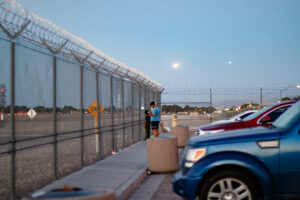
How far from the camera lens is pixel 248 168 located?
18.5ft

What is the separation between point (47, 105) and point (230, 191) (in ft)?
14.7

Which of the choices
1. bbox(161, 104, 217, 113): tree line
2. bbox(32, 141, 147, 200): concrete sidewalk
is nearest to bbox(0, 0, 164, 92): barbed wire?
bbox(32, 141, 147, 200): concrete sidewalk

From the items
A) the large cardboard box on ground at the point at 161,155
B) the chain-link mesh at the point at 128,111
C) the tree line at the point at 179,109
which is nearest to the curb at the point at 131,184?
the large cardboard box on ground at the point at 161,155

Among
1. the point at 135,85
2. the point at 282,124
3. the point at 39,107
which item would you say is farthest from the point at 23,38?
the point at 135,85

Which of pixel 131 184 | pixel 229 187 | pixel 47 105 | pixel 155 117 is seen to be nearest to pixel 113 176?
pixel 131 184

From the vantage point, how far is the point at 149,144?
1048cm

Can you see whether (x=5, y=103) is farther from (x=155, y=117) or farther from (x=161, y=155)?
(x=155, y=117)

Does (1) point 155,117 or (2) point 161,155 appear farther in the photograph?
(1) point 155,117

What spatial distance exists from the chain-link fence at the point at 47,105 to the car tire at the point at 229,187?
3.15 metres

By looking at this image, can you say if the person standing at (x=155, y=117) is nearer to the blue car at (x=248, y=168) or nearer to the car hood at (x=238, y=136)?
the car hood at (x=238, y=136)

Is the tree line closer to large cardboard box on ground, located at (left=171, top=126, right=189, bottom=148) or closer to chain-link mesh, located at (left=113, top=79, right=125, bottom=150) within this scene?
large cardboard box on ground, located at (left=171, top=126, right=189, bottom=148)

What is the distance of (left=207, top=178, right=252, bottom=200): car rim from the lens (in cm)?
568

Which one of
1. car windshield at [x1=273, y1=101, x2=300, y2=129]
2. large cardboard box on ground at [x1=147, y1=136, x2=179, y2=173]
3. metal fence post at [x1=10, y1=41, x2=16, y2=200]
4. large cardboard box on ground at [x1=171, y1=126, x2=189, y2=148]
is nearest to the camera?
car windshield at [x1=273, y1=101, x2=300, y2=129]

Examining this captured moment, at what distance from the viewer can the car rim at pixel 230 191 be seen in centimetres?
568
